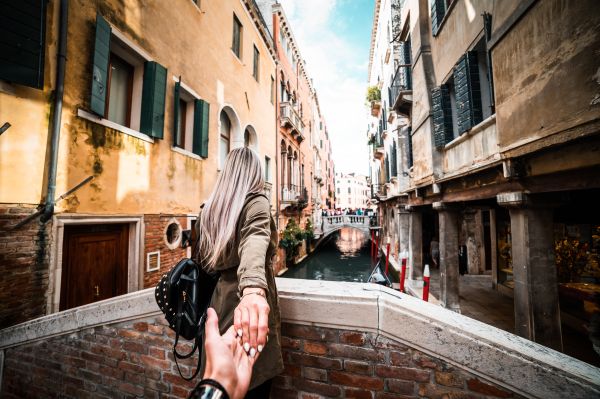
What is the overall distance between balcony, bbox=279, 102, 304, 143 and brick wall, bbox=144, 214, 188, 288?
925 centimetres

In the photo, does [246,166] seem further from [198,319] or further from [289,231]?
[289,231]

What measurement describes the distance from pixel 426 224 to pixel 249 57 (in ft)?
40.0

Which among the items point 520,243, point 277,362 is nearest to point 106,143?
point 277,362

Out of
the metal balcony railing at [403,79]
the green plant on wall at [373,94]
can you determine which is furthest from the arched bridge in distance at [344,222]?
the metal balcony railing at [403,79]

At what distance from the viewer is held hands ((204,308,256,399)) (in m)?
0.63

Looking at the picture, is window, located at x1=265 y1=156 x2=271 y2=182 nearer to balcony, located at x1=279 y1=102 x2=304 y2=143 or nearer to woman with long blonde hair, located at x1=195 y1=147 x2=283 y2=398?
balcony, located at x1=279 y1=102 x2=304 y2=143

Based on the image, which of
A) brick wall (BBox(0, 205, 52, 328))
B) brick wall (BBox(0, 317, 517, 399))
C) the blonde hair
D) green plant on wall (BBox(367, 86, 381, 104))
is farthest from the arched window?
green plant on wall (BBox(367, 86, 381, 104))

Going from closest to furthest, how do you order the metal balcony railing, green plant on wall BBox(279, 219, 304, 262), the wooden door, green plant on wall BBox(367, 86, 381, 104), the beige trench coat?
the beige trench coat
the wooden door
the metal balcony railing
green plant on wall BBox(279, 219, 304, 262)
green plant on wall BBox(367, 86, 381, 104)

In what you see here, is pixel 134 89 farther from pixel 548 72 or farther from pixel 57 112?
pixel 548 72

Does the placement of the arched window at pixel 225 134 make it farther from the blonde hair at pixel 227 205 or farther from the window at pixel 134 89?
the blonde hair at pixel 227 205

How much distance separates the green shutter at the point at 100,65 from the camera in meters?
3.70

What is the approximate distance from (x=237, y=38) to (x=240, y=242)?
9780mm

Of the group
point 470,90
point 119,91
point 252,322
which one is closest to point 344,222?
point 470,90

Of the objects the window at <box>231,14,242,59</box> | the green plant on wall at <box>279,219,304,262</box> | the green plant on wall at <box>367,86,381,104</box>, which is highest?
the green plant on wall at <box>367,86,381,104</box>
